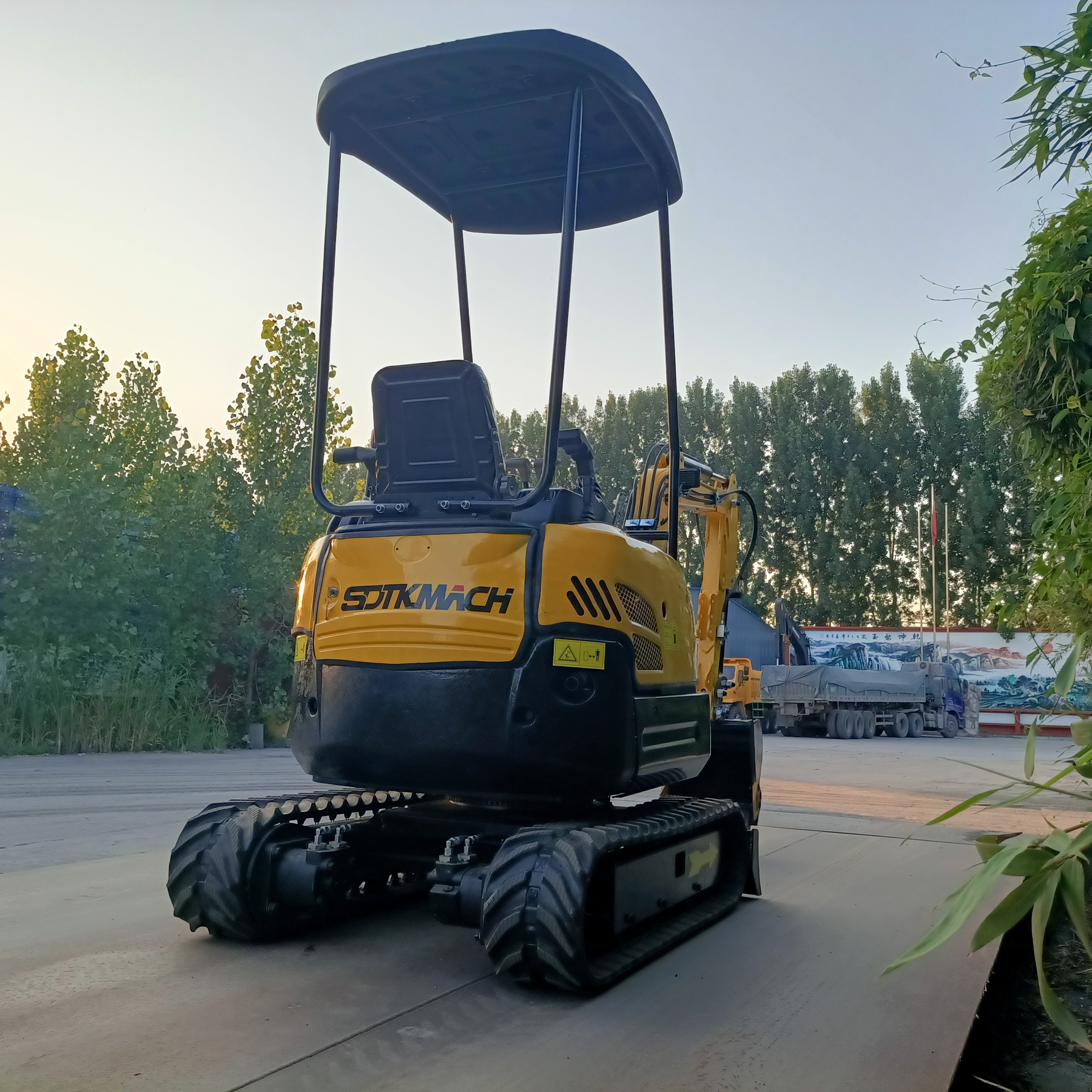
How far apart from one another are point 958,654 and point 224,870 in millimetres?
33885

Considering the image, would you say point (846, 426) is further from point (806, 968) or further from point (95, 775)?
point (806, 968)

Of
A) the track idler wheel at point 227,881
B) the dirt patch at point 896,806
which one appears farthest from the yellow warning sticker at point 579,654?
the dirt patch at point 896,806

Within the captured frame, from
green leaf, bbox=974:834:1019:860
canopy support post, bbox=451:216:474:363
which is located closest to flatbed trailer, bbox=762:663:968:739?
canopy support post, bbox=451:216:474:363

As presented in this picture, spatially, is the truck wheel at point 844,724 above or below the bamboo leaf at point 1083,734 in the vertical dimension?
below

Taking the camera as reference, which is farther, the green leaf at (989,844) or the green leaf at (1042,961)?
the green leaf at (989,844)

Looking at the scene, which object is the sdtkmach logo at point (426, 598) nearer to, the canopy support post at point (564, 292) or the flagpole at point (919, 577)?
the canopy support post at point (564, 292)

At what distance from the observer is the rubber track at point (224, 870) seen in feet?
14.5

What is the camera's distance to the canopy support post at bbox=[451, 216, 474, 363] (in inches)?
231

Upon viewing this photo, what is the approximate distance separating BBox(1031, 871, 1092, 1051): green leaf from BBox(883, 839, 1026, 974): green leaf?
4 centimetres

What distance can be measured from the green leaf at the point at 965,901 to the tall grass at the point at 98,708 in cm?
1490

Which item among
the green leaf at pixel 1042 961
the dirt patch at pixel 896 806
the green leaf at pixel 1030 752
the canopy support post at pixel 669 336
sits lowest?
the dirt patch at pixel 896 806

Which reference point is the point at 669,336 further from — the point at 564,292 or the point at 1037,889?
the point at 1037,889

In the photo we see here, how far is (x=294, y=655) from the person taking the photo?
475cm

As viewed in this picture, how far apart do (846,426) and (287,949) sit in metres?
40.3
